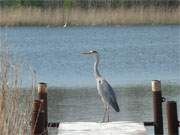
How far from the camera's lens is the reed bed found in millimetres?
28562

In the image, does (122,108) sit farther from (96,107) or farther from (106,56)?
(106,56)

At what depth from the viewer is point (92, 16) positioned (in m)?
29.3

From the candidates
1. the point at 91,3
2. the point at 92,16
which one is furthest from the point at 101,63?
the point at 91,3

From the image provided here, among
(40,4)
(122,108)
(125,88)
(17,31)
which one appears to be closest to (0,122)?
(122,108)

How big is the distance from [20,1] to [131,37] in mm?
9154

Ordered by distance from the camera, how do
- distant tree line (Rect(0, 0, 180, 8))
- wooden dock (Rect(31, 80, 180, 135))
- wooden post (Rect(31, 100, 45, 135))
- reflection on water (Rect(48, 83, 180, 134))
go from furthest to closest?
distant tree line (Rect(0, 0, 180, 8)) < reflection on water (Rect(48, 83, 180, 134)) < wooden dock (Rect(31, 80, 180, 135)) < wooden post (Rect(31, 100, 45, 135))

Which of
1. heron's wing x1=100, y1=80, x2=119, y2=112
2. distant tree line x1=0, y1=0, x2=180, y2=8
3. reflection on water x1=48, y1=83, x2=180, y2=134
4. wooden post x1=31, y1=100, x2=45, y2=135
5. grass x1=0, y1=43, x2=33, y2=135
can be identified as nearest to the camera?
grass x1=0, y1=43, x2=33, y2=135

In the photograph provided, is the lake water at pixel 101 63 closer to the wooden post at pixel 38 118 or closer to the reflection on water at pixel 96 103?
the reflection on water at pixel 96 103

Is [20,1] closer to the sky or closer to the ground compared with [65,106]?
closer to the sky

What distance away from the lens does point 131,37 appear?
26.1 metres

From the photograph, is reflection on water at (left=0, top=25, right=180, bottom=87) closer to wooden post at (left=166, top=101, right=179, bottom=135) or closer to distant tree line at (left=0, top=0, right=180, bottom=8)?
distant tree line at (left=0, top=0, right=180, bottom=8)

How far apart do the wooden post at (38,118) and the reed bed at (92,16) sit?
67.4ft

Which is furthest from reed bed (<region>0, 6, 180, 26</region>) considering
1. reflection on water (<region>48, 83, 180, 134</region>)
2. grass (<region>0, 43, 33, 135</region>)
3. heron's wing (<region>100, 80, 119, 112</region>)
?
grass (<region>0, 43, 33, 135</region>)

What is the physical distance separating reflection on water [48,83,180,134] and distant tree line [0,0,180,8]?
56.9ft
